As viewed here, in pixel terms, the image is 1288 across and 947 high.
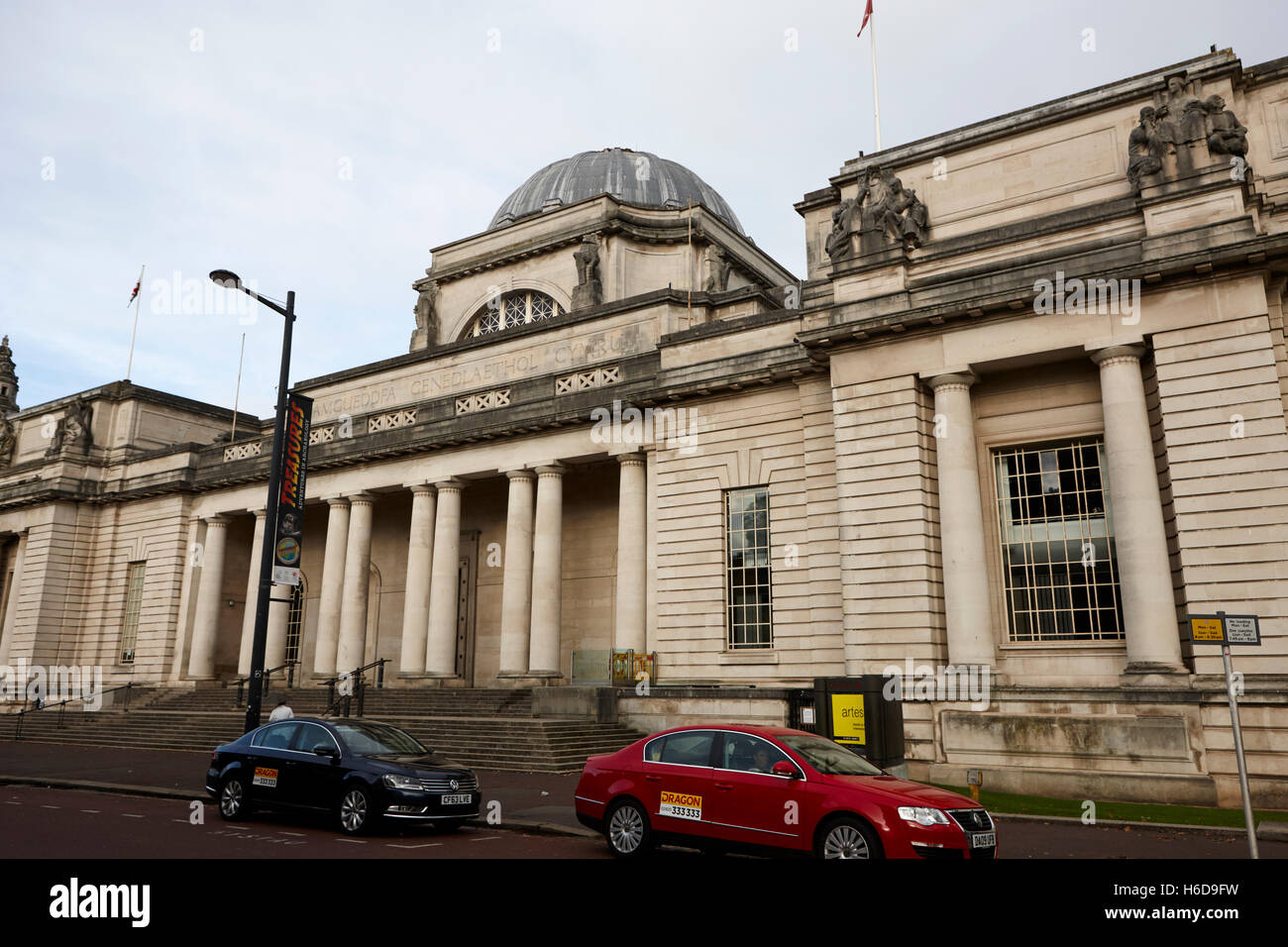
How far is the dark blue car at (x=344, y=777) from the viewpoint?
11.8 meters

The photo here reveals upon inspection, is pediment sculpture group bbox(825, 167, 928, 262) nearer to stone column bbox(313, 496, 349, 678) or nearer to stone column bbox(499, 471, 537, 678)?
stone column bbox(499, 471, 537, 678)

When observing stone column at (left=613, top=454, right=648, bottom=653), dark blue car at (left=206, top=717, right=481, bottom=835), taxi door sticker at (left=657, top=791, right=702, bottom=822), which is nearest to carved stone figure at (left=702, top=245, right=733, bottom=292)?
stone column at (left=613, top=454, right=648, bottom=653)

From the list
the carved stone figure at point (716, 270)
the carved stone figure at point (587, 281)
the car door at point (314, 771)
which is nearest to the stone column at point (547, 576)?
the carved stone figure at point (587, 281)

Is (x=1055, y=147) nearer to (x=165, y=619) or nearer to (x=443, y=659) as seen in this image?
(x=443, y=659)

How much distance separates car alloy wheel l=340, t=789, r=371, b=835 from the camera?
11.8 meters

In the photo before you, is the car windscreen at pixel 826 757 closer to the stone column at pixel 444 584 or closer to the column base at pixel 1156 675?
the column base at pixel 1156 675

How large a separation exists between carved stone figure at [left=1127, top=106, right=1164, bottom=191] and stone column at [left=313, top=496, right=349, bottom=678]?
2617 centimetres

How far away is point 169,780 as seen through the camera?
1841 cm

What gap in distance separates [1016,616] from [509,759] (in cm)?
1144

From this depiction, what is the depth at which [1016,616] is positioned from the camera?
756 inches

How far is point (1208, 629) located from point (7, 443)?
50.9m

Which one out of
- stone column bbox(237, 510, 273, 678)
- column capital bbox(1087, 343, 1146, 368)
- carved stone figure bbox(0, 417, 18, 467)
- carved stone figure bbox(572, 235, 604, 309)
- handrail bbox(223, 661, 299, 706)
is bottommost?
handrail bbox(223, 661, 299, 706)

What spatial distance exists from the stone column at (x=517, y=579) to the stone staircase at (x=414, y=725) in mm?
1483

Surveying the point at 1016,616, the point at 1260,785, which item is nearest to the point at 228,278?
the point at 1016,616
